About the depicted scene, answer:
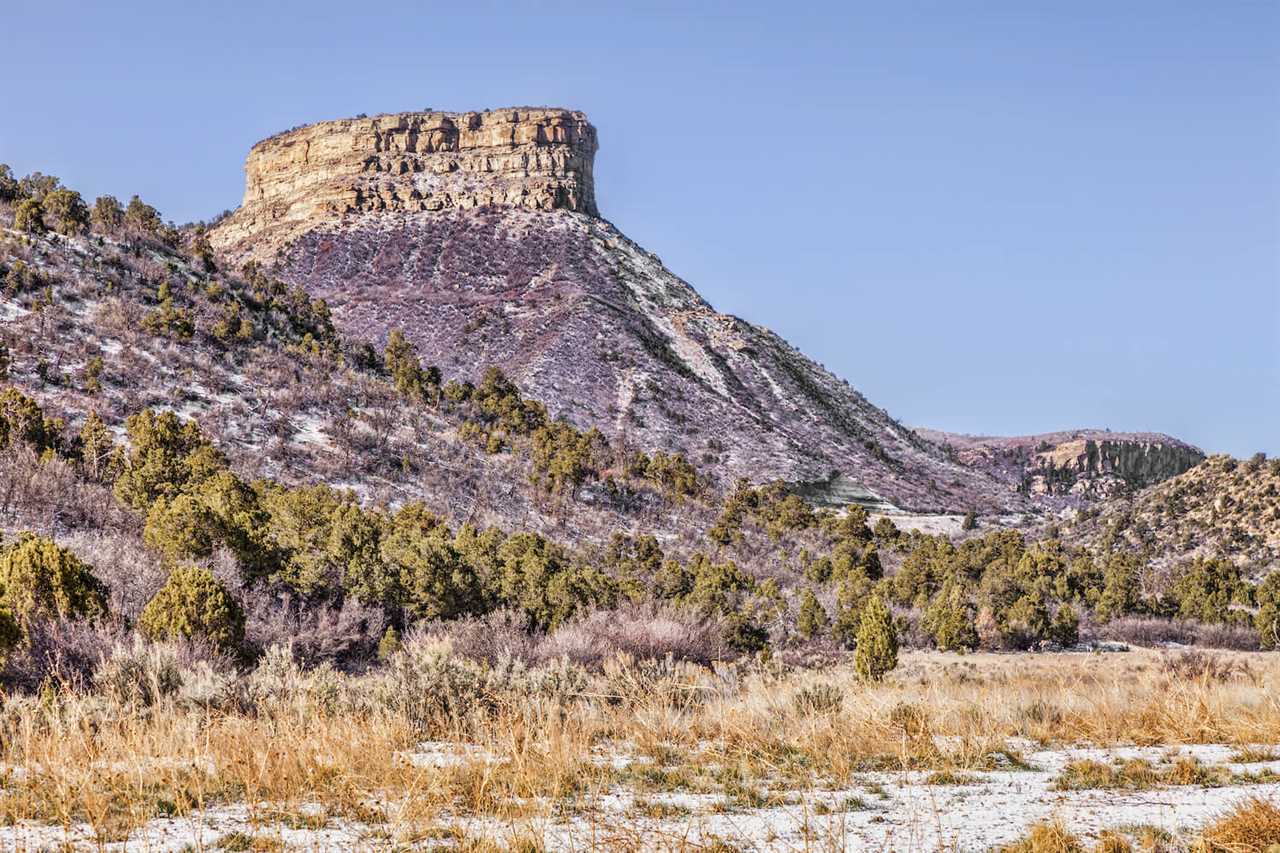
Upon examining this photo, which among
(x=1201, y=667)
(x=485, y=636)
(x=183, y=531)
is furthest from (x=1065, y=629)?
(x=183, y=531)

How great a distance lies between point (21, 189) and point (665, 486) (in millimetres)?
34897

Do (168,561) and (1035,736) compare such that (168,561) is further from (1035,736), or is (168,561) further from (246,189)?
(246,189)

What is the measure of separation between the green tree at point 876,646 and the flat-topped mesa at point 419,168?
3209 inches

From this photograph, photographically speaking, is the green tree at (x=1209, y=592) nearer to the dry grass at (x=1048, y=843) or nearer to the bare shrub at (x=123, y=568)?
the bare shrub at (x=123, y=568)

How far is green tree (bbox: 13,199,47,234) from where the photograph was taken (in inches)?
1716

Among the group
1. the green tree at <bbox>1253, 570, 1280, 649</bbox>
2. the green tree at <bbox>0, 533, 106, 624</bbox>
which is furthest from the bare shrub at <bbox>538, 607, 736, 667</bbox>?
the green tree at <bbox>1253, 570, 1280, 649</bbox>

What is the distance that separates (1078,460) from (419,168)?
→ 278 ft

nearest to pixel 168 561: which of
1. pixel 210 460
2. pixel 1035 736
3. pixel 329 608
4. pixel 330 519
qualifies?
pixel 329 608

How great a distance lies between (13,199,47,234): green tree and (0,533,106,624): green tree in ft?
122

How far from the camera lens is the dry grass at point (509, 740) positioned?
5.96 m

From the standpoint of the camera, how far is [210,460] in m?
27.0

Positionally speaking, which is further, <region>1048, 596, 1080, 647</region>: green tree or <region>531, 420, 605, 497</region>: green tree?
<region>531, 420, 605, 497</region>: green tree

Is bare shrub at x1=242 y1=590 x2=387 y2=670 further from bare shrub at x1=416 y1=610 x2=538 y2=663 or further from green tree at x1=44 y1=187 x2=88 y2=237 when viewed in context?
green tree at x1=44 y1=187 x2=88 y2=237

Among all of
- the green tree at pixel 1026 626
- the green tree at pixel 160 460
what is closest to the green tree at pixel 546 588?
the green tree at pixel 160 460
